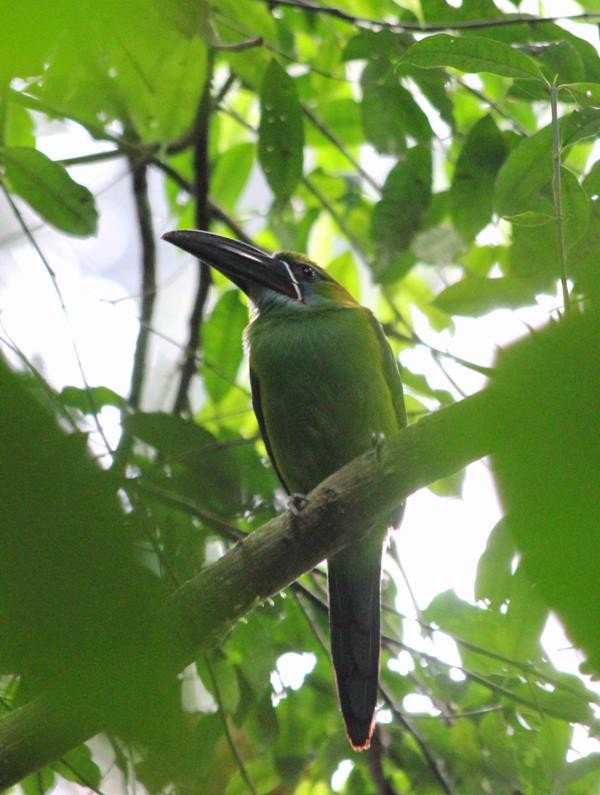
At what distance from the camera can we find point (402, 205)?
3.76 meters

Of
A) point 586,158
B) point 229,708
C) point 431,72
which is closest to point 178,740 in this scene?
point 229,708

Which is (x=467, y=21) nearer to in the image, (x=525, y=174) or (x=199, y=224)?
(x=525, y=174)

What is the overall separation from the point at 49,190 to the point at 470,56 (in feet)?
4.50

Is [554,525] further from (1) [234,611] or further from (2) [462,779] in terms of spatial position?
(2) [462,779]

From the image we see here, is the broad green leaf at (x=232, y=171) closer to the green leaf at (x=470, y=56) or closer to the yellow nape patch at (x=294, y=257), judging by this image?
the yellow nape patch at (x=294, y=257)

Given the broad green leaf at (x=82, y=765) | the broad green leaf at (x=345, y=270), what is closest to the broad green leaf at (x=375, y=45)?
the broad green leaf at (x=345, y=270)

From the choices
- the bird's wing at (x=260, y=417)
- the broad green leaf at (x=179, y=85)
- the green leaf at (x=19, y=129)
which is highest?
the green leaf at (x=19, y=129)

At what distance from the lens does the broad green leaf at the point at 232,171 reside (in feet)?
15.8

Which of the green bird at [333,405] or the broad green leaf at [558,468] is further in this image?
the green bird at [333,405]

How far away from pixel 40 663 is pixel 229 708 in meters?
2.91

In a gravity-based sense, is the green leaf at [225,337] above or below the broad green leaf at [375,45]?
below

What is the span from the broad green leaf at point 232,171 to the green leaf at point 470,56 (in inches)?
97.1

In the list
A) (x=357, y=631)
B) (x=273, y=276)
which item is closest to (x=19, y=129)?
(x=273, y=276)

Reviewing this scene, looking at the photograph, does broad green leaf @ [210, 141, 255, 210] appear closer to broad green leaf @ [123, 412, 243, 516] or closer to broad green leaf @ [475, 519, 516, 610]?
broad green leaf @ [123, 412, 243, 516]
